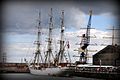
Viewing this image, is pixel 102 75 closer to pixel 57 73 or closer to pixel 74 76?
pixel 74 76

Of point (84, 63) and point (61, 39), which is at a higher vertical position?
point (61, 39)

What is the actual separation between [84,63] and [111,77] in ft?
13.5

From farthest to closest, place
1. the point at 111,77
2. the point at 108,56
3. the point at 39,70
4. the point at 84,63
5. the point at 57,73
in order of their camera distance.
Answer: the point at 39,70 → the point at 57,73 → the point at 84,63 → the point at 108,56 → the point at 111,77

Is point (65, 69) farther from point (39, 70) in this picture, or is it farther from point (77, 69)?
point (39, 70)

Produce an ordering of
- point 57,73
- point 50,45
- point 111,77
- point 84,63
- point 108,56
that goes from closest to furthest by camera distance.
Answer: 1. point 111,77
2. point 108,56
3. point 50,45
4. point 84,63
5. point 57,73

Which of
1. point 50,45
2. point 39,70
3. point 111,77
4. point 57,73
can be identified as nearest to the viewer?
point 111,77

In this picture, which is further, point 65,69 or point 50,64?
point 50,64

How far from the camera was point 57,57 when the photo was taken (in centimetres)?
1560

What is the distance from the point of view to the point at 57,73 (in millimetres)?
16391

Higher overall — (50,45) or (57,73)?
(50,45)

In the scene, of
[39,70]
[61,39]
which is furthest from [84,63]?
[39,70]

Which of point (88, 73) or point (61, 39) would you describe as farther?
point (88, 73)

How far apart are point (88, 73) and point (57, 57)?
1792 mm

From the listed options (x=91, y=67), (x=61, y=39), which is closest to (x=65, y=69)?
(x=91, y=67)
